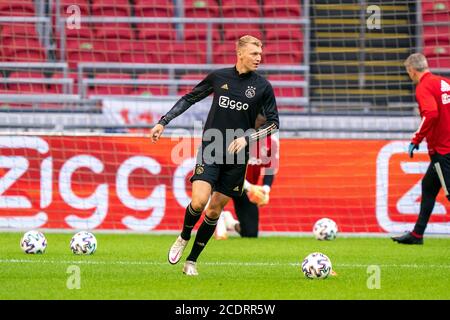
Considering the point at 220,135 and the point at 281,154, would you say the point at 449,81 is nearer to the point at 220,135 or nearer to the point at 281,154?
the point at 281,154

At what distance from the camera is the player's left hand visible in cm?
910

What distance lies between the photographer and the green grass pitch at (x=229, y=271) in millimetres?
8164

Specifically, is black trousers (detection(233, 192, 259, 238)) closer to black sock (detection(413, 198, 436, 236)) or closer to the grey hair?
black sock (detection(413, 198, 436, 236))

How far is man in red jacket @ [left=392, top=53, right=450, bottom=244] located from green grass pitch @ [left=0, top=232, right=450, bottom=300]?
73 cm

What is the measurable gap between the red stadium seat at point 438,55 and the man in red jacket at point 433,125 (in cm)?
538

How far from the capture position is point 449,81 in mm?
13156

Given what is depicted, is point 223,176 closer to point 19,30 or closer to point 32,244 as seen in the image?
point 32,244

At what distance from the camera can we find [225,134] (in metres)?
9.53

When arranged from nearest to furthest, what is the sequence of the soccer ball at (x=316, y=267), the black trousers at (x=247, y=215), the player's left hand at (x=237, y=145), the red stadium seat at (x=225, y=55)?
the player's left hand at (x=237, y=145) < the soccer ball at (x=316, y=267) < the black trousers at (x=247, y=215) < the red stadium seat at (x=225, y=55)

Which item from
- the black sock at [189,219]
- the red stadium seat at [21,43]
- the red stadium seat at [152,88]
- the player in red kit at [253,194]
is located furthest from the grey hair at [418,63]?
the red stadium seat at [21,43]

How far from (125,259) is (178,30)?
7933mm

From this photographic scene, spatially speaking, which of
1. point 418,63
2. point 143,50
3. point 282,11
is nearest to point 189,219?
point 418,63

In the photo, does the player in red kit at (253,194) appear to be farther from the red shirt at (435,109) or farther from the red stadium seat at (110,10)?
the red stadium seat at (110,10)

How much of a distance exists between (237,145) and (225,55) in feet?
31.5
